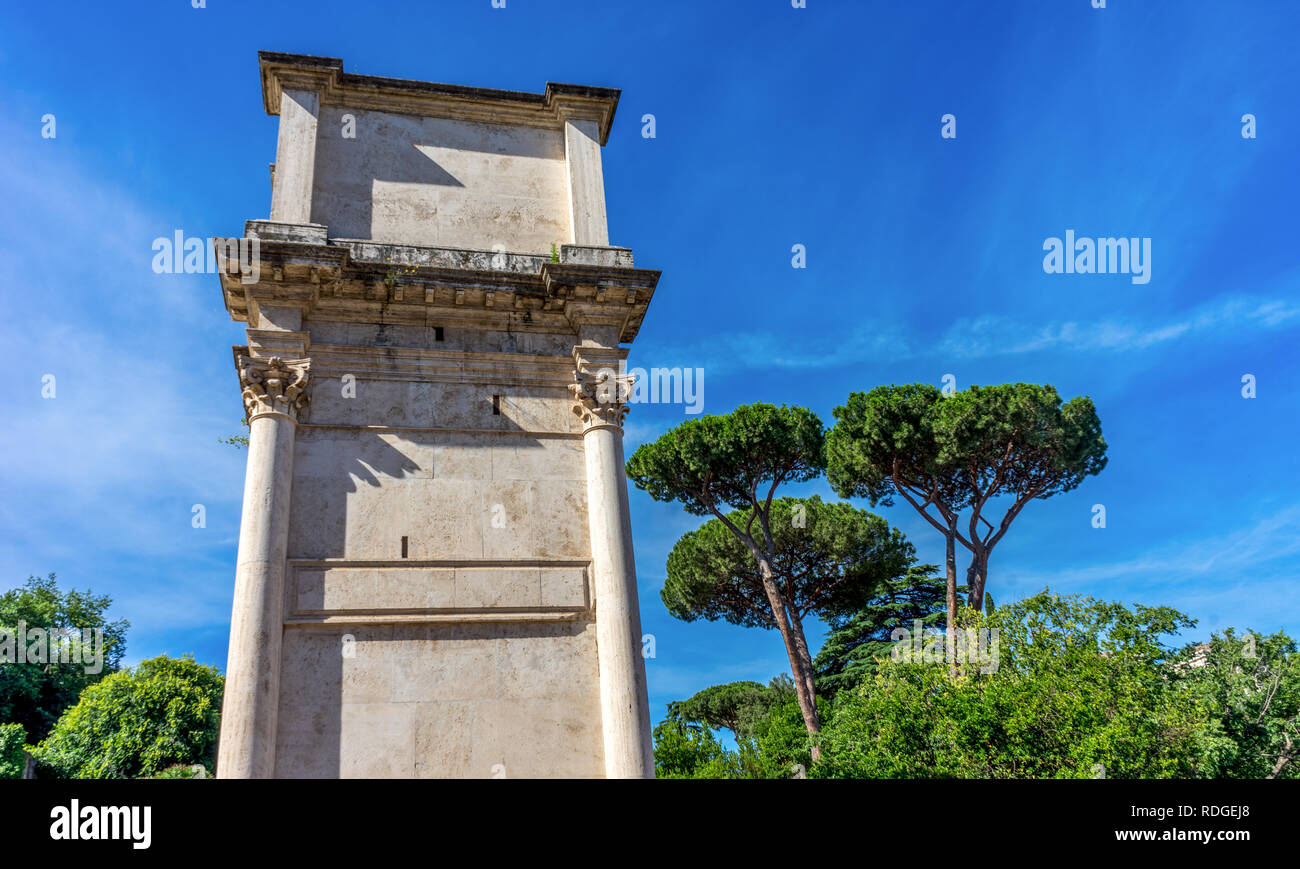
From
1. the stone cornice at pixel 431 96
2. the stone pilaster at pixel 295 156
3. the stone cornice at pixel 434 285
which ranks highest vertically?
the stone cornice at pixel 431 96

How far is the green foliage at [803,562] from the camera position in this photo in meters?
33.2

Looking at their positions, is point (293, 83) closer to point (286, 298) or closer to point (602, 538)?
point (286, 298)

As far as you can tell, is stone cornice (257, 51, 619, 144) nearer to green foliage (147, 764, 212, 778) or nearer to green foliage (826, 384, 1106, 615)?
green foliage (826, 384, 1106, 615)

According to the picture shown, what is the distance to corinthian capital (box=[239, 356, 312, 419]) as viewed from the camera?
10.4 metres

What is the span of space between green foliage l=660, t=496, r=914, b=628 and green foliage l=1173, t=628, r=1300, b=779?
10474 millimetres

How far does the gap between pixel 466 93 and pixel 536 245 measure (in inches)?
117

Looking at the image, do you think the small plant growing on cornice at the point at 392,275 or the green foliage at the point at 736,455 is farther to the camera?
the green foliage at the point at 736,455

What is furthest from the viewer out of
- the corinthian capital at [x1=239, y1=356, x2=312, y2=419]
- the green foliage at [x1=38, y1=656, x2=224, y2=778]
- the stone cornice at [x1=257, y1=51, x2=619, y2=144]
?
the green foliage at [x1=38, y1=656, x2=224, y2=778]

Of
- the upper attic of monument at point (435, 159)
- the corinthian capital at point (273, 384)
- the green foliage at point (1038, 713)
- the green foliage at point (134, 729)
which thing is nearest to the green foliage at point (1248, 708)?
the green foliage at point (1038, 713)

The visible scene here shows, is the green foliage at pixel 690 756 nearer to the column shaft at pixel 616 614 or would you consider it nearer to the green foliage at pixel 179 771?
the green foliage at pixel 179 771

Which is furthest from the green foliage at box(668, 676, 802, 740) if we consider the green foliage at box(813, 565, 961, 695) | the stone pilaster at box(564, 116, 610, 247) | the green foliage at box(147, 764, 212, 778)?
the stone pilaster at box(564, 116, 610, 247)

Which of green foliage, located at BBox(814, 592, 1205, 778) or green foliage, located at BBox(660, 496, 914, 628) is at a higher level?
green foliage, located at BBox(660, 496, 914, 628)

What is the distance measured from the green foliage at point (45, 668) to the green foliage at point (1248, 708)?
42.4 m
